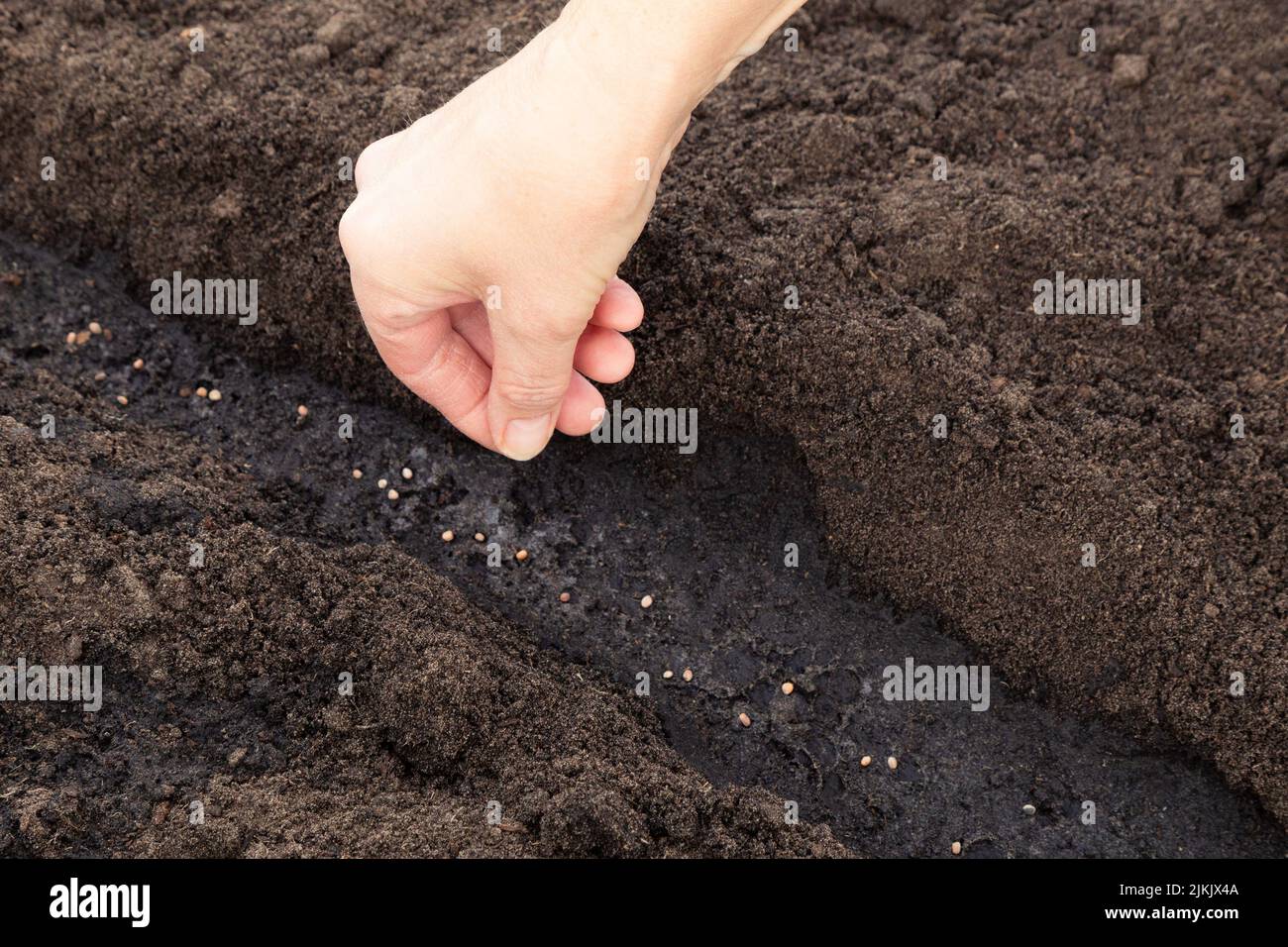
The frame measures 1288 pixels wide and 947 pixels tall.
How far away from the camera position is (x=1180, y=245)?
2.62 m

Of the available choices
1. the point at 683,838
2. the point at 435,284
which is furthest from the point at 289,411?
the point at 683,838

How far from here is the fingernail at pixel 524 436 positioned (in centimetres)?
219

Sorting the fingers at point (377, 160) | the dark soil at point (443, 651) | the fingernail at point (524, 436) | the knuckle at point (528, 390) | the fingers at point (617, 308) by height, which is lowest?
the dark soil at point (443, 651)

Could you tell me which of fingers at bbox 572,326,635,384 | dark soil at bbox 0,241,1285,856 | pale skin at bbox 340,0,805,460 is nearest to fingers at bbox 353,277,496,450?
pale skin at bbox 340,0,805,460

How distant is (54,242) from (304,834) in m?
2.10

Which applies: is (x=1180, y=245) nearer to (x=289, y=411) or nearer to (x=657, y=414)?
(x=657, y=414)

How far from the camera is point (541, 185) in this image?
1.74 meters

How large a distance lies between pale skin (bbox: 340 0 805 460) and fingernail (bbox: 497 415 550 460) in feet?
0.06

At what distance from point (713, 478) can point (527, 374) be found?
2.87 ft

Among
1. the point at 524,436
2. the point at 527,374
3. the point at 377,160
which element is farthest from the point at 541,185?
the point at 524,436

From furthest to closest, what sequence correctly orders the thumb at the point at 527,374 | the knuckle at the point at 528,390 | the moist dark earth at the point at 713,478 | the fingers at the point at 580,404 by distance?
1. the fingers at the point at 580,404
2. the moist dark earth at the point at 713,478
3. the knuckle at the point at 528,390
4. the thumb at the point at 527,374

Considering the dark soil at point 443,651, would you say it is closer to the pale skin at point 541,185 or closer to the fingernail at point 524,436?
the fingernail at point 524,436

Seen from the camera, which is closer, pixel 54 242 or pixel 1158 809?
pixel 1158 809

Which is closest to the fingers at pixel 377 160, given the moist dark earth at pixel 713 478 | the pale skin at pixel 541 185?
the pale skin at pixel 541 185
